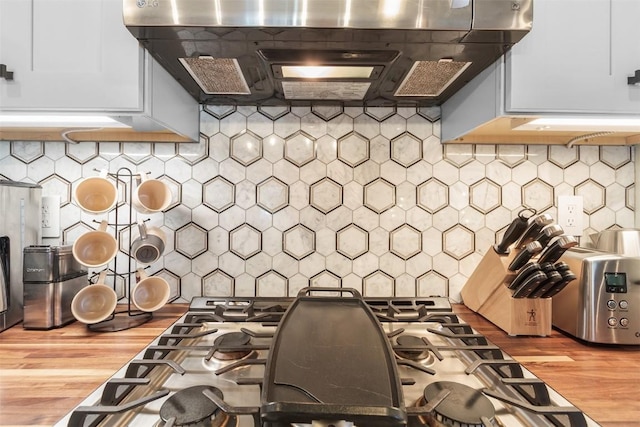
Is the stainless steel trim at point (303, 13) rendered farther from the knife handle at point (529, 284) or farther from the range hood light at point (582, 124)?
the knife handle at point (529, 284)

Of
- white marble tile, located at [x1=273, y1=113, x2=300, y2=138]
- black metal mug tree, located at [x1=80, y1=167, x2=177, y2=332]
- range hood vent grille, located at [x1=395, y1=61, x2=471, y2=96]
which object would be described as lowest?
black metal mug tree, located at [x1=80, y1=167, x2=177, y2=332]

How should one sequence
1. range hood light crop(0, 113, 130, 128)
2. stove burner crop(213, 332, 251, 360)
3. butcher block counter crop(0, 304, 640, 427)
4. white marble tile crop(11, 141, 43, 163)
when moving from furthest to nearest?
1. white marble tile crop(11, 141, 43, 163)
2. range hood light crop(0, 113, 130, 128)
3. stove burner crop(213, 332, 251, 360)
4. butcher block counter crop(0, 304, 640, 427)

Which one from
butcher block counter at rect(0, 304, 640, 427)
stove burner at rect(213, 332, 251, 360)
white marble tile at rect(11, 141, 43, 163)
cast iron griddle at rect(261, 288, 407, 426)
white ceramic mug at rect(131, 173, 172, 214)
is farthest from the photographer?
white marble tile at rect(11, 141, 43, 163)

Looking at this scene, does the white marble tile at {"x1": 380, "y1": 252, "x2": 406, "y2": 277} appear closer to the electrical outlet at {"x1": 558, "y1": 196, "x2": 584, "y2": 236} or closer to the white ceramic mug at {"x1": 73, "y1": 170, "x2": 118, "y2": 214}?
the electrical outlet at {"x1": 558, "y1": 196, "x2": 584, "y2": 236}

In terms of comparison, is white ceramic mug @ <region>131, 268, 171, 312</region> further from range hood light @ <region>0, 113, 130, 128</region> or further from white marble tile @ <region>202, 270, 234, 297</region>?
range hood light @ <region>0, 113, 130, 128</region>

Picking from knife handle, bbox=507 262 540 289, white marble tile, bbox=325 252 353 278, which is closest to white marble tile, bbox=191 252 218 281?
white marble tile, bbox=325 252 353 278

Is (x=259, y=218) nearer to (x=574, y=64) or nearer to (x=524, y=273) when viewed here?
(x=524, y=273)

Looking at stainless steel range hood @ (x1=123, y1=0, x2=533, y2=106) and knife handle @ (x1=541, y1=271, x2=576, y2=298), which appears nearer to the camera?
stainless steel range hood @ (x1=123, y1=0, x2=533, y2=106)

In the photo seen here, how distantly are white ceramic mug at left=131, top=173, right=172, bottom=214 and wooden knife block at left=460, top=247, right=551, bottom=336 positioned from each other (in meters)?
0.90

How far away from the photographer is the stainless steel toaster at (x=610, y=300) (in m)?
0.85

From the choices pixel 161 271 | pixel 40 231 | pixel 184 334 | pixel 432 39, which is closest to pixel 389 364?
pixel 184 334

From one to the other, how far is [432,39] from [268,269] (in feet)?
2.59

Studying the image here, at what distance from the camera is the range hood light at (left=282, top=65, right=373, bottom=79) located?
2.84 ft

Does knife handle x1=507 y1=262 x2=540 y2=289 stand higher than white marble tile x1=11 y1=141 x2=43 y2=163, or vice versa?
white marble tile x1=11 y1=141 x2=43 y2=163
